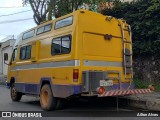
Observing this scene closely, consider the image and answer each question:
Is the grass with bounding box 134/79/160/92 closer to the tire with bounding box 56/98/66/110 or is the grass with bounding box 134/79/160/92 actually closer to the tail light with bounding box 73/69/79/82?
the tire with bounding box 56/98/66/110

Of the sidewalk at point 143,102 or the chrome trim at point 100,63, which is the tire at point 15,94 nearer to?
the sidewalk at point 143,102

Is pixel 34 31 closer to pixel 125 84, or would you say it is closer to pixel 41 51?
pixel 41 51

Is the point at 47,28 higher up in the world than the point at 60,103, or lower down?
higher up

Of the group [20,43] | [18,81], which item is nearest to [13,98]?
[18,81]

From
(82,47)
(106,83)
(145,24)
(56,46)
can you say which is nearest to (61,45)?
(56,46)

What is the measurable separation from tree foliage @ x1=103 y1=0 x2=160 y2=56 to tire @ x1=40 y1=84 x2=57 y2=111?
20.0 ft

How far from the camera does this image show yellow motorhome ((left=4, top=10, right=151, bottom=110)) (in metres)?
11.3

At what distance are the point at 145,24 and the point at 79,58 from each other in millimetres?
6675

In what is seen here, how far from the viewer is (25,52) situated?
1474 centimetres

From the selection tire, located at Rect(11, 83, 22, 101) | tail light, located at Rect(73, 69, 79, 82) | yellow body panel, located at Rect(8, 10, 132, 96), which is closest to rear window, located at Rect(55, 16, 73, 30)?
yellow body panel, located at Rect(8, 10, 132, 96)

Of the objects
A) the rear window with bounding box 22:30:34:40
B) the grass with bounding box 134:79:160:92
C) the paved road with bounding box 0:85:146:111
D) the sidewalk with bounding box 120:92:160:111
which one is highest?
the rear window with bounding box 22:30:34:40

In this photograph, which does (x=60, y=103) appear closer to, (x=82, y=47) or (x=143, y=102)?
(x=82, y=47)

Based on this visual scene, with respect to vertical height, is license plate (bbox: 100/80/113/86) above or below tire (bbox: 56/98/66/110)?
above

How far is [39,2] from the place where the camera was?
2217 cm
